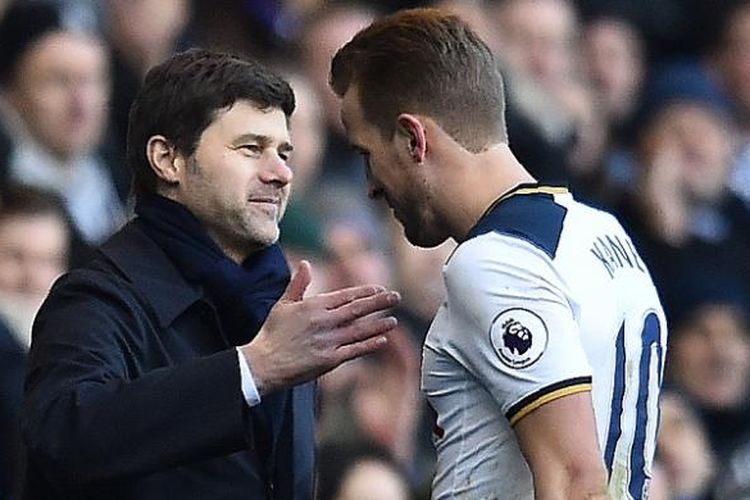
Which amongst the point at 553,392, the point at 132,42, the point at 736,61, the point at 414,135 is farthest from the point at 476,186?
the point at 736,61

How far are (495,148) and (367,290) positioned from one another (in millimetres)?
286

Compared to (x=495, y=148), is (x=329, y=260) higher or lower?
lower

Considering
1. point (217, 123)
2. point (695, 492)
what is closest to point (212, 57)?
point (217, 123)

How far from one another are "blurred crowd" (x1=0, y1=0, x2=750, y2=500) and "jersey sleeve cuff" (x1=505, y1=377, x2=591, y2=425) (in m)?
2.28

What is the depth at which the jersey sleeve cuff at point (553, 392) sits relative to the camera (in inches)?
95.2

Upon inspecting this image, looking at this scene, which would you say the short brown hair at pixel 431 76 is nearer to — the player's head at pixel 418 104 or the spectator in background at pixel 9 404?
the player's head at pixel 418 104

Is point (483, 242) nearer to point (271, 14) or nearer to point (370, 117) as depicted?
A: point (370, 117)

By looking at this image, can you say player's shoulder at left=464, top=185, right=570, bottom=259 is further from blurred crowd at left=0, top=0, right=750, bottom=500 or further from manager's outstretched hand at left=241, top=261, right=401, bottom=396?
blurred crowd at left=0, top=0, right=750, bottom=500

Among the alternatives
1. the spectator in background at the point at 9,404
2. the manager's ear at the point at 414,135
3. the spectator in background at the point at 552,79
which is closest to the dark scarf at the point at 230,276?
the manager's ear at the point at 414,135

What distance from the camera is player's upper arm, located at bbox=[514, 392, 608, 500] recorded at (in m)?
2.38

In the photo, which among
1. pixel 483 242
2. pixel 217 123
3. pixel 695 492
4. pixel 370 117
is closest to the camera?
pixel 483 242

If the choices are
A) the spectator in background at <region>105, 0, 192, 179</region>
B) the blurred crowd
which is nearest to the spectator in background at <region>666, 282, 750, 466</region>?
the blurred crowd

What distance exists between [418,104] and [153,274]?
0.48 meters

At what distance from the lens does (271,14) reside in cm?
518
